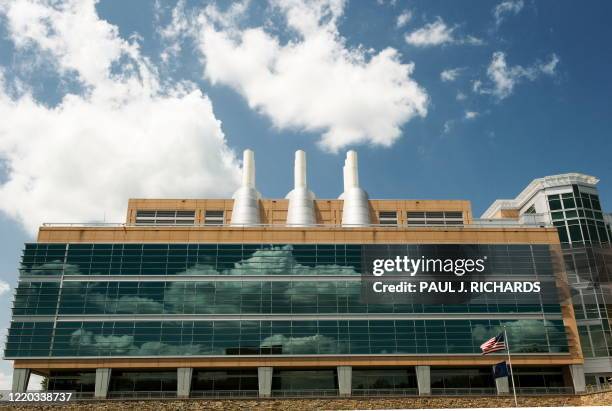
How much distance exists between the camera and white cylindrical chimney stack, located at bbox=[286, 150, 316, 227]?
266ft

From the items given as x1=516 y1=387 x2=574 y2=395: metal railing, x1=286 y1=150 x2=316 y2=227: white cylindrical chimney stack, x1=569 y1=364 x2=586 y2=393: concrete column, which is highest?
x1=286 y1=150 x2=316 y2=227: white cylindrical chimney stack

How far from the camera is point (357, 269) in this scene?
68875 mm

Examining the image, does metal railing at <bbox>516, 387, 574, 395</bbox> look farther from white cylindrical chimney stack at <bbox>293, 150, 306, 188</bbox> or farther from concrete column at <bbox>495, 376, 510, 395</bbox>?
white cylindrical chimney stack at <bbox>293, 150, 306, 188</bbox>

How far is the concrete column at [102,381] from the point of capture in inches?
2463

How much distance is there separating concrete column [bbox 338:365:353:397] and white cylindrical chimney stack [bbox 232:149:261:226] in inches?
1049

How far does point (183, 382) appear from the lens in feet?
209

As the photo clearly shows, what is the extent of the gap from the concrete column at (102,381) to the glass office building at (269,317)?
12cm

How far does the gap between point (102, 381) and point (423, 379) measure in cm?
3769

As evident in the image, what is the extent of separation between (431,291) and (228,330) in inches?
1008

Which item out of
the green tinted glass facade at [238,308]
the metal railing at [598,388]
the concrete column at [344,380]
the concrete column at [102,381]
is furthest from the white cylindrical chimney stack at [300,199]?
the metal railing at [598,388]

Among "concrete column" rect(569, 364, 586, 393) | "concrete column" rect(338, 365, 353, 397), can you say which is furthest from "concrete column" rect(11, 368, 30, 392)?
"concrete column" rect(569, 364, 586, 393)

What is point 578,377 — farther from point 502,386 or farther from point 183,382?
point 183,382

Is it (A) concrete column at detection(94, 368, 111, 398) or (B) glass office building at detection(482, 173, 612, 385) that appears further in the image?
(B) glass office building at detection(482, 173, 612, 385)

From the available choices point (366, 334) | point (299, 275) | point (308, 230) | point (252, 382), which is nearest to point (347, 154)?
point (308, 230)
